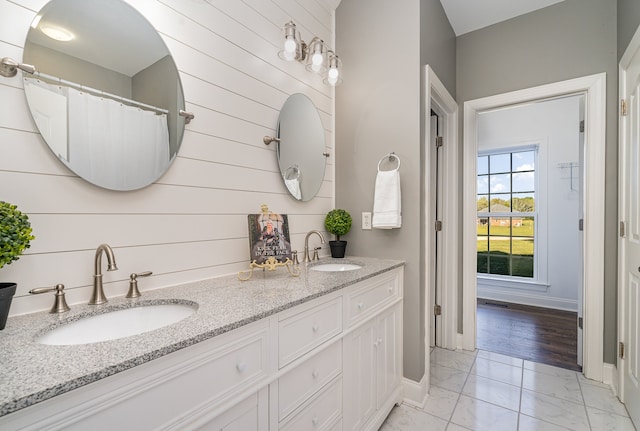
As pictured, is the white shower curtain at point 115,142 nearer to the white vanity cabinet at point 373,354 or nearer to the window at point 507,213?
the white vanity cabinet at point 373,354

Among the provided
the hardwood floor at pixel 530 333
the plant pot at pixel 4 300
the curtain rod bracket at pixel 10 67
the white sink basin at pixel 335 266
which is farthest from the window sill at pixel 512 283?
the curtain rod bracket at pixel 10 67

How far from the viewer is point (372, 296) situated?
5.27 feet

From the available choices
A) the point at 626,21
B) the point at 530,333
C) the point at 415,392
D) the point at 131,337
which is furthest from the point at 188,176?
the point at 530,333

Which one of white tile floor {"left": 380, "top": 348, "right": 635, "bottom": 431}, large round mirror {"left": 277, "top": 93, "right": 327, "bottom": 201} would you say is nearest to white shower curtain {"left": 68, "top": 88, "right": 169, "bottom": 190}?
large round mirror {"left": 277, "top": 93, "right": 327, "bottom": 201}

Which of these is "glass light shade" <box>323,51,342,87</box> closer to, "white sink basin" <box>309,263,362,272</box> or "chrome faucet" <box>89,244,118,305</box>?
"white sink basin" <box>309,263,362,272</box>

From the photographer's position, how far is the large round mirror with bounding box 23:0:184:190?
98cm

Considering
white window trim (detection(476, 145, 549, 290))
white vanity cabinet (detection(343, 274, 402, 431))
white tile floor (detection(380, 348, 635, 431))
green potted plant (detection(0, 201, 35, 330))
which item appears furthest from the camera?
white window trim (detection(476, 145, 549, 290))

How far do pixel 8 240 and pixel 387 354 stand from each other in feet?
5.63

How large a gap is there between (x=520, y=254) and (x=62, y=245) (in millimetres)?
4634

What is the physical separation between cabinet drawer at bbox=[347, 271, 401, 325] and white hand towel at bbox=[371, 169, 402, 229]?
0.32 m

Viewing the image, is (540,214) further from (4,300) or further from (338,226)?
(4,300)

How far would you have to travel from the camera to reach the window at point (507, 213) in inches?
155

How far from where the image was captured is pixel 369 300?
5.19 ft

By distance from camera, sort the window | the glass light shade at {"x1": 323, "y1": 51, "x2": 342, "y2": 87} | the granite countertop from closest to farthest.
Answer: the granite countertop, the glass light shade at {"x1": 323, "y1": 51, "x2": 342, "y2": 87}, the window
